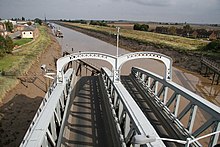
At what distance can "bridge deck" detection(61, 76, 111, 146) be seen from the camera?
10.2m

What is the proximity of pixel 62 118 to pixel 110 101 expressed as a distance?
10.3 feet

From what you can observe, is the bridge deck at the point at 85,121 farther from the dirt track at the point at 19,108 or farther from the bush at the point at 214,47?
the bush at the point at 214,47

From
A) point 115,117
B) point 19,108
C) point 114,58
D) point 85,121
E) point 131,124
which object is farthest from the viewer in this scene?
point 19,108

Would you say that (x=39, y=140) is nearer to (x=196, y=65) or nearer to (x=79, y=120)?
(x=79, y=120)

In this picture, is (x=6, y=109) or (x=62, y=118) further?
(x=6, y=109)

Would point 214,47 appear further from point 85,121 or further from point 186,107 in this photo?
point 85,121

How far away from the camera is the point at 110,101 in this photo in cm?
1332

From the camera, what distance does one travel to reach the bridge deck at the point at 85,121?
10211 mm

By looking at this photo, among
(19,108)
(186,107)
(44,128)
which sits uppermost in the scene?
(44,128)

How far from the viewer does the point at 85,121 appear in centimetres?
1212

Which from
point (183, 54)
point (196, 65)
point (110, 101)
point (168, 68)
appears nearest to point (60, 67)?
point (110, 101)

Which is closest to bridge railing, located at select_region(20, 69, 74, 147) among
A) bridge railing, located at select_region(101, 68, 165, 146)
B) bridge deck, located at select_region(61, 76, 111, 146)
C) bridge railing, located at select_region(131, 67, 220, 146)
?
bridge deck, located at select_region(61, 76, 111, 146)

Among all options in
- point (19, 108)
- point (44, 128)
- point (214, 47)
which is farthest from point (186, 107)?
point (214, 47)

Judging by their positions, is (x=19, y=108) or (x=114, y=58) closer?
(x=114, y=58)
